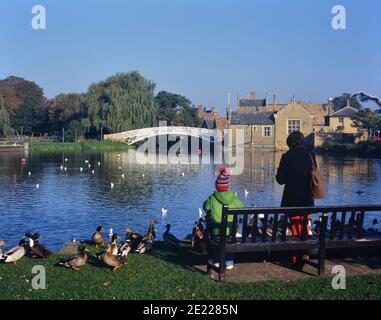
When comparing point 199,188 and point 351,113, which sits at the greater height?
point 351,113

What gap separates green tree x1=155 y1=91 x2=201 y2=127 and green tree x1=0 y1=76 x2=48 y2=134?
58.5 ft

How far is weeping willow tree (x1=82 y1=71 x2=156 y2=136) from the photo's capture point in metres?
62.1

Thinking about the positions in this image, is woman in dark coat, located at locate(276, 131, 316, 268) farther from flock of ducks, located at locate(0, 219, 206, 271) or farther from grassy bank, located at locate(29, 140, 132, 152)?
grassy bank, located at locate(29, 140, 132, 152)

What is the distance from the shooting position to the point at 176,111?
287ft

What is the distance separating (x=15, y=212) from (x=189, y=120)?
66.7m

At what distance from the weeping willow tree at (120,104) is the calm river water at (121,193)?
21.5 metres

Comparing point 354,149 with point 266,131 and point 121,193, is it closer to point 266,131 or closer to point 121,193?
point 266,131

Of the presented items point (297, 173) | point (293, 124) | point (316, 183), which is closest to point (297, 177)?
point (297, 173)

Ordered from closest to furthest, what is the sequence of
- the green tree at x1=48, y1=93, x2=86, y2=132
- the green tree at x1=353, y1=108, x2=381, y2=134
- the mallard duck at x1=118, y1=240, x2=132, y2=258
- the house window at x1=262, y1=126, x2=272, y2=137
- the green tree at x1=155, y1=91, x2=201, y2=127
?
1. the mallard duck at x1=118, y1=240, x2=132, y2=258
2. the green tree at x1=353, y1=108, x2=381, y2=134
3. the house window at x1=262, y1=126, x2=272, y2=137
4. the green tree at x1=48, y1=93, x2=86, y2=132
5. the green tree at x1=155, y1=91, x2=201, y2=127

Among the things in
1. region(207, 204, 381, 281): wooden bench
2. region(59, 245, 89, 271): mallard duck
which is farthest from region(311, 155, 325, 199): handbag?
region(59, 245, 89, 271): mallard duck

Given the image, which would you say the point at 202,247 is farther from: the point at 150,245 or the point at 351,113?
the point at 351,113

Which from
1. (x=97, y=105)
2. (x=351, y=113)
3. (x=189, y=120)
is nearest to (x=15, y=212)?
(x=97, y=105)
